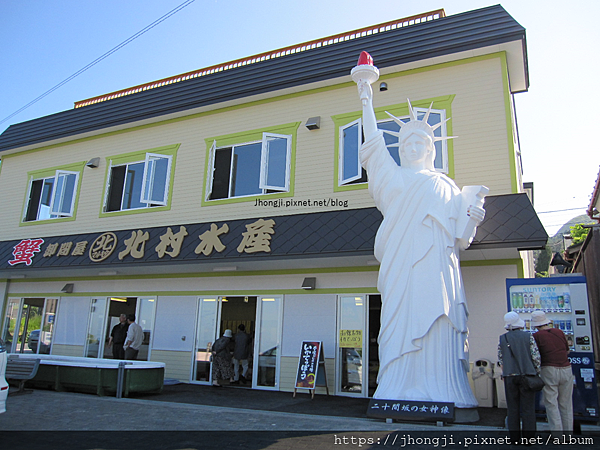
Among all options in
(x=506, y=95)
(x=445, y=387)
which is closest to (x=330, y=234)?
(x=445, y=387)

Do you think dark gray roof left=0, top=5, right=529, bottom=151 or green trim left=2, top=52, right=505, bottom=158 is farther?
green trim left=2, top=52, right=505, bottom=158

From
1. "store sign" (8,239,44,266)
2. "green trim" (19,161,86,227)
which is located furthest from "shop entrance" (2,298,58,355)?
"green trim" (19,161,86,227)

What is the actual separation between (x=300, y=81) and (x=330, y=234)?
13.4ft

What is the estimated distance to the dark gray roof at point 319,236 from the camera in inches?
310

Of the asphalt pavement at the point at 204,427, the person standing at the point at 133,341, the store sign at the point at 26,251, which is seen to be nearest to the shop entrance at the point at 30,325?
the store sign at the point at 26,251

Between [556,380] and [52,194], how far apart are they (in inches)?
558

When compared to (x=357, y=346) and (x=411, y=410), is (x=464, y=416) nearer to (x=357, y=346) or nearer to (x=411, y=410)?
(x=411, y=410)

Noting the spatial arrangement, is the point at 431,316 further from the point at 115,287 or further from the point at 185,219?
the point at 115,287

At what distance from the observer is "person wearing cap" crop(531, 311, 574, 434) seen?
549 centimetres

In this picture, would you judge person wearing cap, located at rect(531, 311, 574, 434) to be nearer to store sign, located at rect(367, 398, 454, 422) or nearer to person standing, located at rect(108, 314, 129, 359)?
store sign, located at rect(367, 398, 454, 422)

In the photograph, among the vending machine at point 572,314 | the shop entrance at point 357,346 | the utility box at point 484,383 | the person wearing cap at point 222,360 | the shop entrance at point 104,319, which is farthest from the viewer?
the shop entrance at point 104,319

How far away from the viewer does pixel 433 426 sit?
19.9 ft

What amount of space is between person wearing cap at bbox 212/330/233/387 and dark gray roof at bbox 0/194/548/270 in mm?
1867

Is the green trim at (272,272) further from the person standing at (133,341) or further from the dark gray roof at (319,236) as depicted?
the person standing at (133,341)
